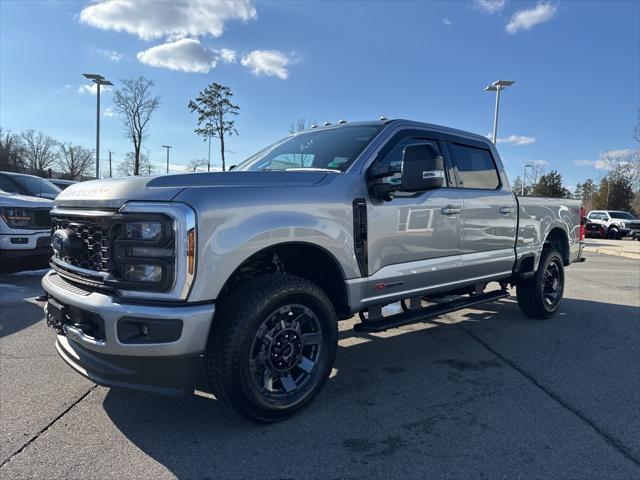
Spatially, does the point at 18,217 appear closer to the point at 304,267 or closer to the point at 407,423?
the point at 304,267

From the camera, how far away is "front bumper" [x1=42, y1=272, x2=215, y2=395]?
8.25 ft

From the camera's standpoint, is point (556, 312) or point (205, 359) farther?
point (556, 312)

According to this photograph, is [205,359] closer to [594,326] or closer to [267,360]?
[267,360]

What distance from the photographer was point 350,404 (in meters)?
3.30

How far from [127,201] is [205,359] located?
102 cm

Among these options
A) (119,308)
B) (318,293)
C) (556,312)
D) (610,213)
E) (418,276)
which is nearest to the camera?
(119,308)

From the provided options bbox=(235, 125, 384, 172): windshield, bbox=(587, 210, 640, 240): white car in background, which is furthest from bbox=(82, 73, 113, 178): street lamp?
bbox=(587, 210, 640, 240): white car in background

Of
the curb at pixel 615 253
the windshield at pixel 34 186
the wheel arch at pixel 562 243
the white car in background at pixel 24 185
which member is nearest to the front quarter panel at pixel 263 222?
the wheel arch at pixel 562 243

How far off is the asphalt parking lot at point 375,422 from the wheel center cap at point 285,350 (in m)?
→ 0.38

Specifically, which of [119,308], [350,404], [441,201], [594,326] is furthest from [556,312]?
[119,308]

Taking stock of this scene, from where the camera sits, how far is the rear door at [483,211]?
4.50m

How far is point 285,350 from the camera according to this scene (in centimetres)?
300

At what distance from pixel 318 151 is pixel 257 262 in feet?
4.07

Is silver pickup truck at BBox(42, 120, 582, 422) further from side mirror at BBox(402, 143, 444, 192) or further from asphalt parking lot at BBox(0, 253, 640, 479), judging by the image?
asphalt parking lot at BBox(0, 253, 640, 479)
